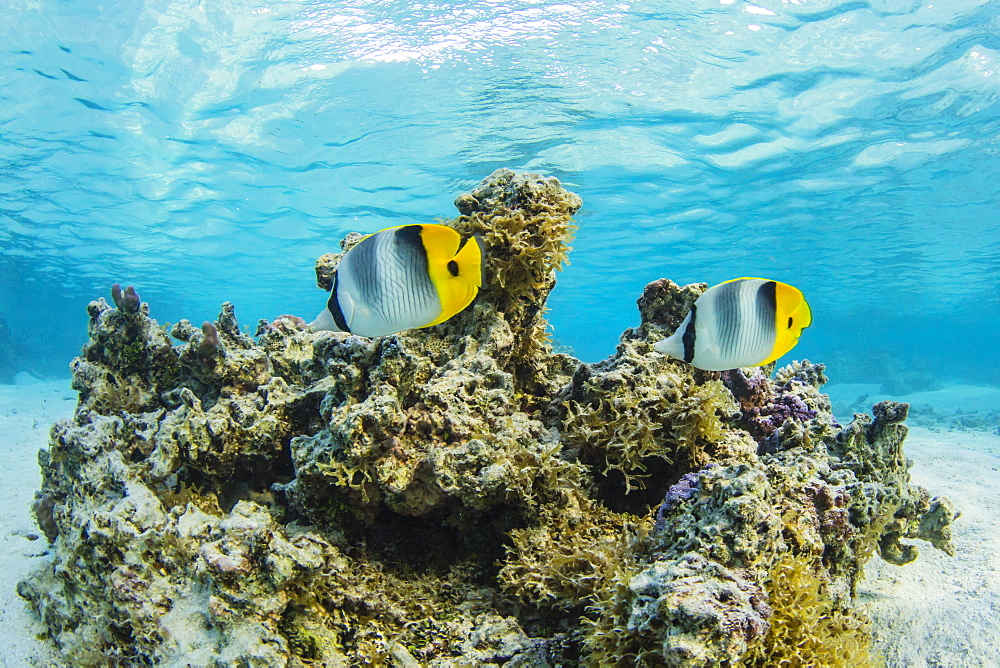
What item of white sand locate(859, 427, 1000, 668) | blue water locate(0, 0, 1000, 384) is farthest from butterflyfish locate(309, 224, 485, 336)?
blue water locate(0, 0, 1000, 384)

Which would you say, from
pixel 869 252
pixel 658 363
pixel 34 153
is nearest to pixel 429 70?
pixel 658 363

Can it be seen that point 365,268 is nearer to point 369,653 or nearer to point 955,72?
point 369,653

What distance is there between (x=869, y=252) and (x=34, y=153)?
141ft

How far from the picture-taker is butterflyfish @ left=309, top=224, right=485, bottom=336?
1.88m

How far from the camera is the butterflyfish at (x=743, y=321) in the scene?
210 centimetres

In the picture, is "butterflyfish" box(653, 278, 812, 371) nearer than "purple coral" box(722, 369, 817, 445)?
Yes

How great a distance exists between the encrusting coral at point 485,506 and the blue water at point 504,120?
274 cm

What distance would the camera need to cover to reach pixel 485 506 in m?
2.87

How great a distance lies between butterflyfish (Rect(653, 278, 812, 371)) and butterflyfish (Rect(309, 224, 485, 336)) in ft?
3.32

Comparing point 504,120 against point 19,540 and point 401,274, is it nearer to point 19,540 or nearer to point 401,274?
point 19,540

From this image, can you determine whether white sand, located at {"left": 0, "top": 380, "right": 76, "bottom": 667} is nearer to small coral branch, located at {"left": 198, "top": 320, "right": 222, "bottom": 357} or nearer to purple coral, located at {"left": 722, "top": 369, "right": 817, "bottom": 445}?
small coral branch, located at {"left": 198, "top": 320, "right": 222, "bottom": 357}

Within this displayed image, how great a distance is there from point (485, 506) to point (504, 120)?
15820 millimetres

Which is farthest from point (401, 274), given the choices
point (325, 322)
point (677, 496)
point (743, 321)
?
point (677, 496)

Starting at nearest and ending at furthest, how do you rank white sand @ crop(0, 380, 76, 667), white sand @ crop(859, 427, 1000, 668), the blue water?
1. white sand @ crop(859, 427, 1000, 668)
2. white sand @ crop(0, 380, 76, 667)
3. the blue water
